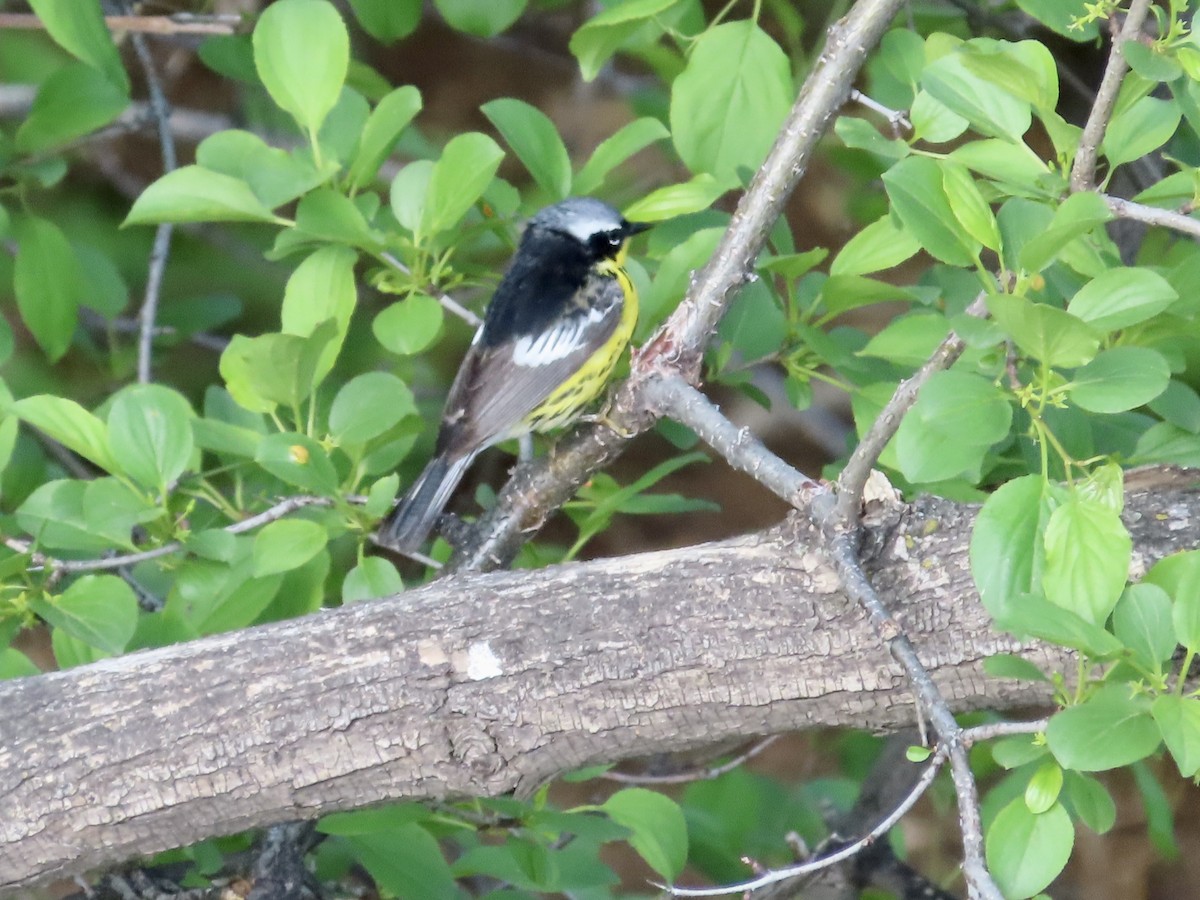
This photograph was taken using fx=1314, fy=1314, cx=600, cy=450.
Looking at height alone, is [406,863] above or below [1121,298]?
below

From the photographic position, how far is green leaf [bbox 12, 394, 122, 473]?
1575 millimetres

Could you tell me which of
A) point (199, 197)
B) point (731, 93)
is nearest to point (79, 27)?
point (199, 197)

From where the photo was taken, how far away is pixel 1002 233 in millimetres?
1195

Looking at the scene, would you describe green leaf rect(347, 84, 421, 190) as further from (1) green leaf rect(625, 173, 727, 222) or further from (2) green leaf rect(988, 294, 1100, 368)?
(2) green leaf rect(988, 294, 1100, 368)

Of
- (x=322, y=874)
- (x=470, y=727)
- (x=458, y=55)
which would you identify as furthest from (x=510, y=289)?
(x=458, y=55)

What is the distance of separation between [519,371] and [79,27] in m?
0.96

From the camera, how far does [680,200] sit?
168 centimetres

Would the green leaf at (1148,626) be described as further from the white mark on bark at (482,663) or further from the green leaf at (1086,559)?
the white mark on bark at (482,663)

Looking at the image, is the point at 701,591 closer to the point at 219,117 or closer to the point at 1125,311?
the point at 1125,311

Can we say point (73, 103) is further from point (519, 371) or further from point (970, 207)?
point (970, 207)

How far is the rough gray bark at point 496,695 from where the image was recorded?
1.37m

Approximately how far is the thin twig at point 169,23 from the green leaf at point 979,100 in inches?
57.8

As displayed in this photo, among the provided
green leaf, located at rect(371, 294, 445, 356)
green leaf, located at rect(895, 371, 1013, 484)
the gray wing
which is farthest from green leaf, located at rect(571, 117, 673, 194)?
green leaf, located at rect(895, 371, 1013, 484)

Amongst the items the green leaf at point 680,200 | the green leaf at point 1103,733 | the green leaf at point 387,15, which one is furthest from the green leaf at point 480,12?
the green leaf at point 1103,733
